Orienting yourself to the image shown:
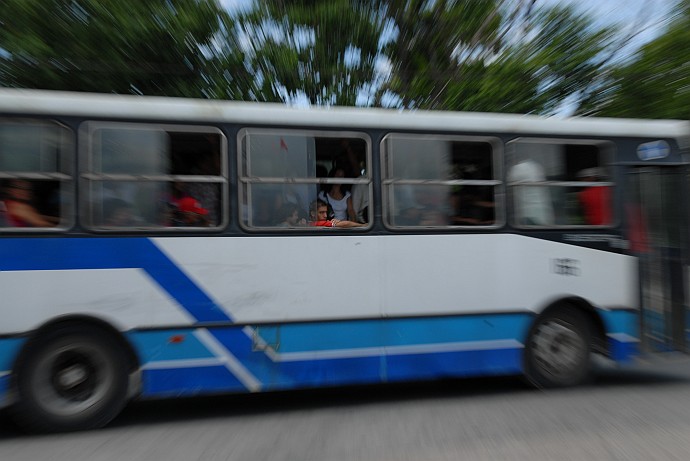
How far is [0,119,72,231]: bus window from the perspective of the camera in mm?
4867

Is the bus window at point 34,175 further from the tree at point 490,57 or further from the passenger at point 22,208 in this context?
the tree at point 490,57

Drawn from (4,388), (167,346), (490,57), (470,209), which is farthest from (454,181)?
(490,57)

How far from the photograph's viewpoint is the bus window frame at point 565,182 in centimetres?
598

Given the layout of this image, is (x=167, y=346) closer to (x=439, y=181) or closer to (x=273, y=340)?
(x=273, y=340)

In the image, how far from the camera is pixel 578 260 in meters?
6.09

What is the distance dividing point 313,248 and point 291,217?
1.14ft

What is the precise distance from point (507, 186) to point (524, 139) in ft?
1.72

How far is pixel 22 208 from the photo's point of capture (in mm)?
4898

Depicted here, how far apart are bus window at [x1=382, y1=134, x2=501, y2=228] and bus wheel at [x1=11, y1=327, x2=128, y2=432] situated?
2.77 m

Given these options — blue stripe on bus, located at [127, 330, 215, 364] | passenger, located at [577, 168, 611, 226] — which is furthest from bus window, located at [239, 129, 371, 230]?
A: passenger, located at [577, 168, 611, 226]

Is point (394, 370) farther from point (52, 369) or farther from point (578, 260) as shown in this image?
point (52, 369)

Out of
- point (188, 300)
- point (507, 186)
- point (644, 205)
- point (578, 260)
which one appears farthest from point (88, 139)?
point (644, 205)

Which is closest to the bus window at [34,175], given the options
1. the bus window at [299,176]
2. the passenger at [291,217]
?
the bus window at [299,176]

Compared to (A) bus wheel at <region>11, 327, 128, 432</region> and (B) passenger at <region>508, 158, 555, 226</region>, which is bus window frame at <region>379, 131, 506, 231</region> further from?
(A) bus wheel at <region>11, 327, 128, 432</region>
